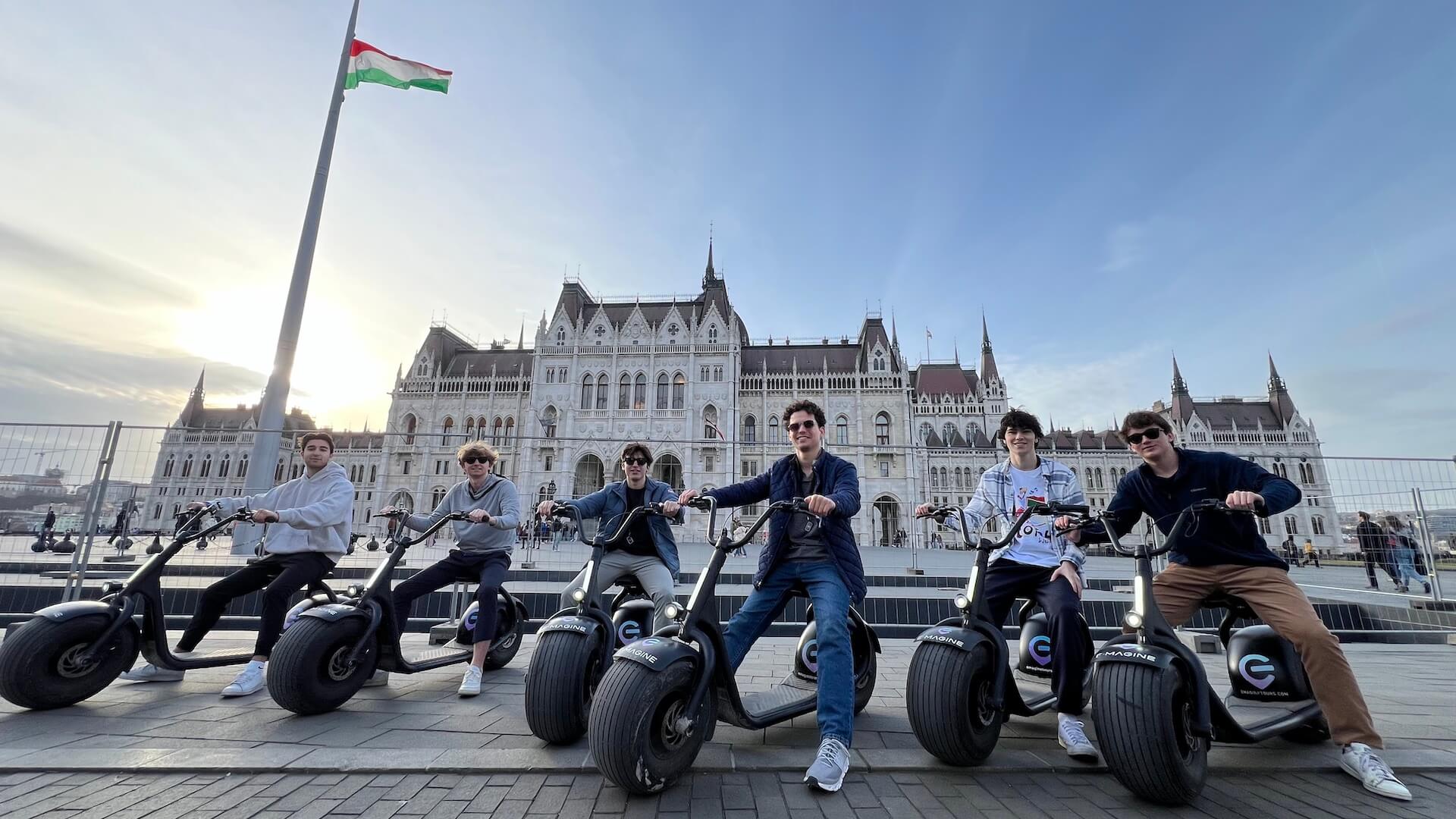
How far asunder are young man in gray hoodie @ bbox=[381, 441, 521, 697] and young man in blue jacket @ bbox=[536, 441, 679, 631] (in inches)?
19.9

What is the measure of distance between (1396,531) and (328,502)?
35.1 ft

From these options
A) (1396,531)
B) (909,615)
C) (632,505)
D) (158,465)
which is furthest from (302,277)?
(1396,531)

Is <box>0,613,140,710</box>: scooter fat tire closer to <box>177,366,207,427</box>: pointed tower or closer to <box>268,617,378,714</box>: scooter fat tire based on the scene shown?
<box>268,617,378,714</box>: scooter fat tire

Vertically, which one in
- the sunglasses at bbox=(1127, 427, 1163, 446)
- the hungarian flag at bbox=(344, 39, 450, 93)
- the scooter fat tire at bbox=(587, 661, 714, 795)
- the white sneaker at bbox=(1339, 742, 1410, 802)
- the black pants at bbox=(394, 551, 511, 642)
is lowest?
the white sneaker at bbox=(1339, 742, 1410, 802)

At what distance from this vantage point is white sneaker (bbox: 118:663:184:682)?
3.76 m

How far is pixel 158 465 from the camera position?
270 inches

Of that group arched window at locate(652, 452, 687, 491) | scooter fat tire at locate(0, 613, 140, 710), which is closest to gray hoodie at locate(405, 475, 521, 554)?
scooter fat tire at locate(0, 613, 140, 710)

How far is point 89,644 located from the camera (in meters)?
3.27

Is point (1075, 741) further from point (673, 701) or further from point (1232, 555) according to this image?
point (673, 701)

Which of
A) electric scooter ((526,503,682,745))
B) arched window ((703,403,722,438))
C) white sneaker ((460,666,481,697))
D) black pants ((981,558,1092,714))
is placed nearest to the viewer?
electric scooter ((526,503,682,745))

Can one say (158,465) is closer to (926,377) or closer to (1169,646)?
(1169,646)

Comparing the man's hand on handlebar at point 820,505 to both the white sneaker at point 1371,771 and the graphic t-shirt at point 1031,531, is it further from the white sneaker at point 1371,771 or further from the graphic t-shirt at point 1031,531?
the white sneaker at point 1371,771

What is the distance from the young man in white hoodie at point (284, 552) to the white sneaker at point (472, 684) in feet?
4.22

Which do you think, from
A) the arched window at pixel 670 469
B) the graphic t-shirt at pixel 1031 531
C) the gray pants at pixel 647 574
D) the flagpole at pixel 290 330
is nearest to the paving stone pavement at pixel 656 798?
the graphic t-shirt at pixel 1031 531
